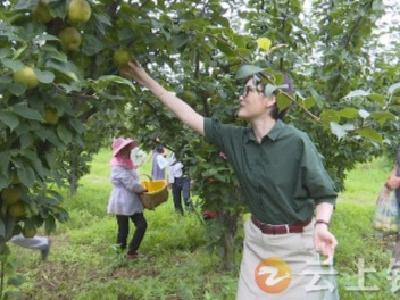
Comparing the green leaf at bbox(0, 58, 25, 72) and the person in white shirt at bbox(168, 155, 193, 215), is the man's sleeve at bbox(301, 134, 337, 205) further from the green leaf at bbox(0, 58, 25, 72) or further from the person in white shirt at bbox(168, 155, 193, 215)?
the person in white shirt at bbox(168, 155, 193, 215)

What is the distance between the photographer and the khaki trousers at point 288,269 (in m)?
2.05

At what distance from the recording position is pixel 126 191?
483 centimetres

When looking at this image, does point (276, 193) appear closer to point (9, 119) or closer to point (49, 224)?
point (49, 224)

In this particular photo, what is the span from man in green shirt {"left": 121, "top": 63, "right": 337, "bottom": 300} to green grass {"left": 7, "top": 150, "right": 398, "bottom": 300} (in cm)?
113

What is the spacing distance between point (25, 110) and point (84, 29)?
0.41 m

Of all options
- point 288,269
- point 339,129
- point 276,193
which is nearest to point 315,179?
point 276,193

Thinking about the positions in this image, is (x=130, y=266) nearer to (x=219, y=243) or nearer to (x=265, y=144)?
(x=219, y=243)

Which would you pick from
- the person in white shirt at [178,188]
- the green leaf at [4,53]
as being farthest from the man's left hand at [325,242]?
the person in white shirt at [178,188]

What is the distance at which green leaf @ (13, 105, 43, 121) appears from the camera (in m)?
1.55

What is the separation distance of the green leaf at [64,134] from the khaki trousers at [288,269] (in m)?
0.80

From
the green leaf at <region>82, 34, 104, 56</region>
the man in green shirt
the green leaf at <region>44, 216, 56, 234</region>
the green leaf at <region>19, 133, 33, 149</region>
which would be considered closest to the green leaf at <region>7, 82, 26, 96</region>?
the green leaf at <region>19, 133, 33, 149</region>

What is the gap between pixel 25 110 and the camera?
1.55m

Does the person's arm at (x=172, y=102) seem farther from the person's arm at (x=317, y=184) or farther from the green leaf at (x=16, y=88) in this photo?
the green leaf at (x=16, y=88)

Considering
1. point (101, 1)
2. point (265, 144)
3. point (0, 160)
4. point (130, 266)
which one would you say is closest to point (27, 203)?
point (0, 160)
